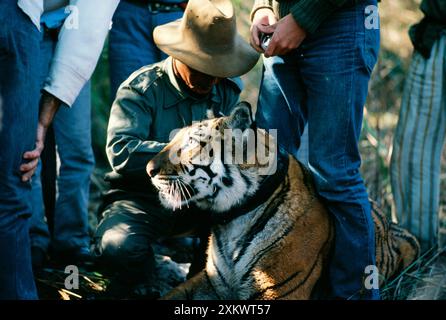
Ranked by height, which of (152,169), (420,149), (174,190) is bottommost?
(420,149)

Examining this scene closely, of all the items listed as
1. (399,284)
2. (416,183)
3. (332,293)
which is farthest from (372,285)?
(416,183)

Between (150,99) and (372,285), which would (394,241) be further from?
(150,99)

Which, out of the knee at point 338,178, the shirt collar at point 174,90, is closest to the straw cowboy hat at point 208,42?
the shirt collar at point 174,90

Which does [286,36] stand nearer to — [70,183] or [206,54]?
[206,54]

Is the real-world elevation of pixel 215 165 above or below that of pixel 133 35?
below

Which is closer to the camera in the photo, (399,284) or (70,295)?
(70,295)

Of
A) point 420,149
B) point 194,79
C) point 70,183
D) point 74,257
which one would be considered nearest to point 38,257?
point 74,257

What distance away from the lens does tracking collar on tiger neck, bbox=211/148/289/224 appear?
3471 millimetres

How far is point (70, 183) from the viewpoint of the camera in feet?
14.3

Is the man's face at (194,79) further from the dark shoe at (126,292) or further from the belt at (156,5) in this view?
the dark shoe at (126,292)

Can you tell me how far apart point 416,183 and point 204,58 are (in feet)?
6.02

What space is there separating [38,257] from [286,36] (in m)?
2.08

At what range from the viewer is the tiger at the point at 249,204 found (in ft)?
11.2

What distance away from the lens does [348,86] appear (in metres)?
3.22
